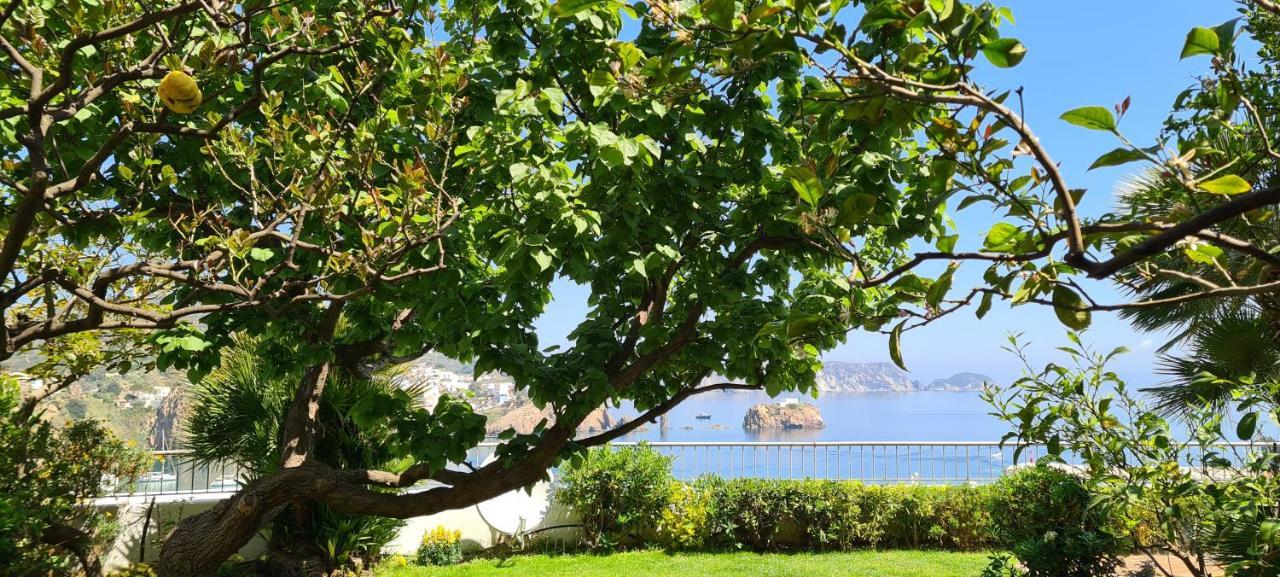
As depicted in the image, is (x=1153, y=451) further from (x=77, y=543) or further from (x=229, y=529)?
(x=77, y=543)

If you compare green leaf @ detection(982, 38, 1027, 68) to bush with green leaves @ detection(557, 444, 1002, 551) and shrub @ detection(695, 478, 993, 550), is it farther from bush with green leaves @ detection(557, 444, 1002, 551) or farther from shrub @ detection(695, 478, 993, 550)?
shrub @ detection(695, 478, 993, 550)

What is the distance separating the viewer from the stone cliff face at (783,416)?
1398 inches

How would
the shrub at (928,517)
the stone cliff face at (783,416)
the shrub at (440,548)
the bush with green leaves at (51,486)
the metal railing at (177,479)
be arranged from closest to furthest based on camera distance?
the bush with green leaves at (51,486), the shrub at (440,548), the metal railing at (177,479), the shrub at (928,517), the stone cliff face at (783,416)

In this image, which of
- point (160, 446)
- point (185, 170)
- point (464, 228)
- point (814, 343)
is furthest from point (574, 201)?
point (160, 446)

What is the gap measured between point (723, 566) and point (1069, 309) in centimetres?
709

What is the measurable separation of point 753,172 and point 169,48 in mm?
2091

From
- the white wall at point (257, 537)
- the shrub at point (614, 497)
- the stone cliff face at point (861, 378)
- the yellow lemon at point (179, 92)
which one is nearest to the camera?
the yellow lemon at point (179, 92)

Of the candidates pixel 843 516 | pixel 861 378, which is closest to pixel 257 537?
pixel 843 516

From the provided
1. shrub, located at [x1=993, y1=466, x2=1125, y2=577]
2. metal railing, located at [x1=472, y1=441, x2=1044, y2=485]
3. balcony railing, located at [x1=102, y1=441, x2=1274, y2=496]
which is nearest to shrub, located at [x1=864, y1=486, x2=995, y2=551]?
balcony railing, located at [x1=102, y1=441, x2=1274, y2=496]

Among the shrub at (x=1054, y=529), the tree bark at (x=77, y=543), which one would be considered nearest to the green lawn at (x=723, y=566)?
the shrub at (x=1054, y=529)

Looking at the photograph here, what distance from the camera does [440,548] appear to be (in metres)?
7.77

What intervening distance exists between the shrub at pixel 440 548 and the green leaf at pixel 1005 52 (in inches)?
312

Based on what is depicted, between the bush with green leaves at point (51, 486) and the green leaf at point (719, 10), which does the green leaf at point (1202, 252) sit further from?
the bush with green leaves at point (51, 486)

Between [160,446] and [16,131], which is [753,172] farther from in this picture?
[160,446]
